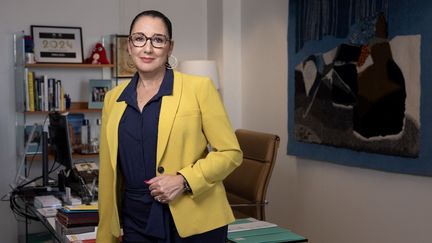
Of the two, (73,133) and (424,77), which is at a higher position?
(424,77)

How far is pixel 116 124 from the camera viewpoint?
5.08 feet

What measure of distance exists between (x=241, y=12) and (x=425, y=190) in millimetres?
2455

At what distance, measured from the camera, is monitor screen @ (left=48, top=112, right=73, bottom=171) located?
300 cm

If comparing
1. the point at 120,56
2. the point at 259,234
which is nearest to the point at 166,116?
the point at 259,234

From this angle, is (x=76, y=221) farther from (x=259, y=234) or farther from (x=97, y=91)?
(x=97, y=91)

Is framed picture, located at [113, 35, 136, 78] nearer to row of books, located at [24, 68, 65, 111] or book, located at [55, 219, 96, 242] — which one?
row of books, located at [24, 68, 65, 111]

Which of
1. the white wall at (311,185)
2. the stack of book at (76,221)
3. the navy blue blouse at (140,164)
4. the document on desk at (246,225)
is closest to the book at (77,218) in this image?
the stack of book at (76,221)

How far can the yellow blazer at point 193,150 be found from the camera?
4.87 ft

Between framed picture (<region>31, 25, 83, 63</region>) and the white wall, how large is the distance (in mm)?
1434

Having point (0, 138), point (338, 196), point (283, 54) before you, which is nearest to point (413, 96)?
point (338, 196)

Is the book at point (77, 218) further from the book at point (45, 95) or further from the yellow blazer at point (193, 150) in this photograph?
the book at point (45, 95)

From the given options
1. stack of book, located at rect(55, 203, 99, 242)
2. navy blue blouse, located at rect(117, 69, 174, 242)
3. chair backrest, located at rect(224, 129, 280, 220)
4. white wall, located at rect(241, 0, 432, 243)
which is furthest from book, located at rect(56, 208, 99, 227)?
white wall, located at rect(241, 0, 432, 243)

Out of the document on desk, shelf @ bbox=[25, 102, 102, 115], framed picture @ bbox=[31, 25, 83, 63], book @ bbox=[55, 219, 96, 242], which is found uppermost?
A: framed picture @ bbox=[31, 25, 83, 63]

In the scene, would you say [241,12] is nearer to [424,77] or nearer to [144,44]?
[424,77]
